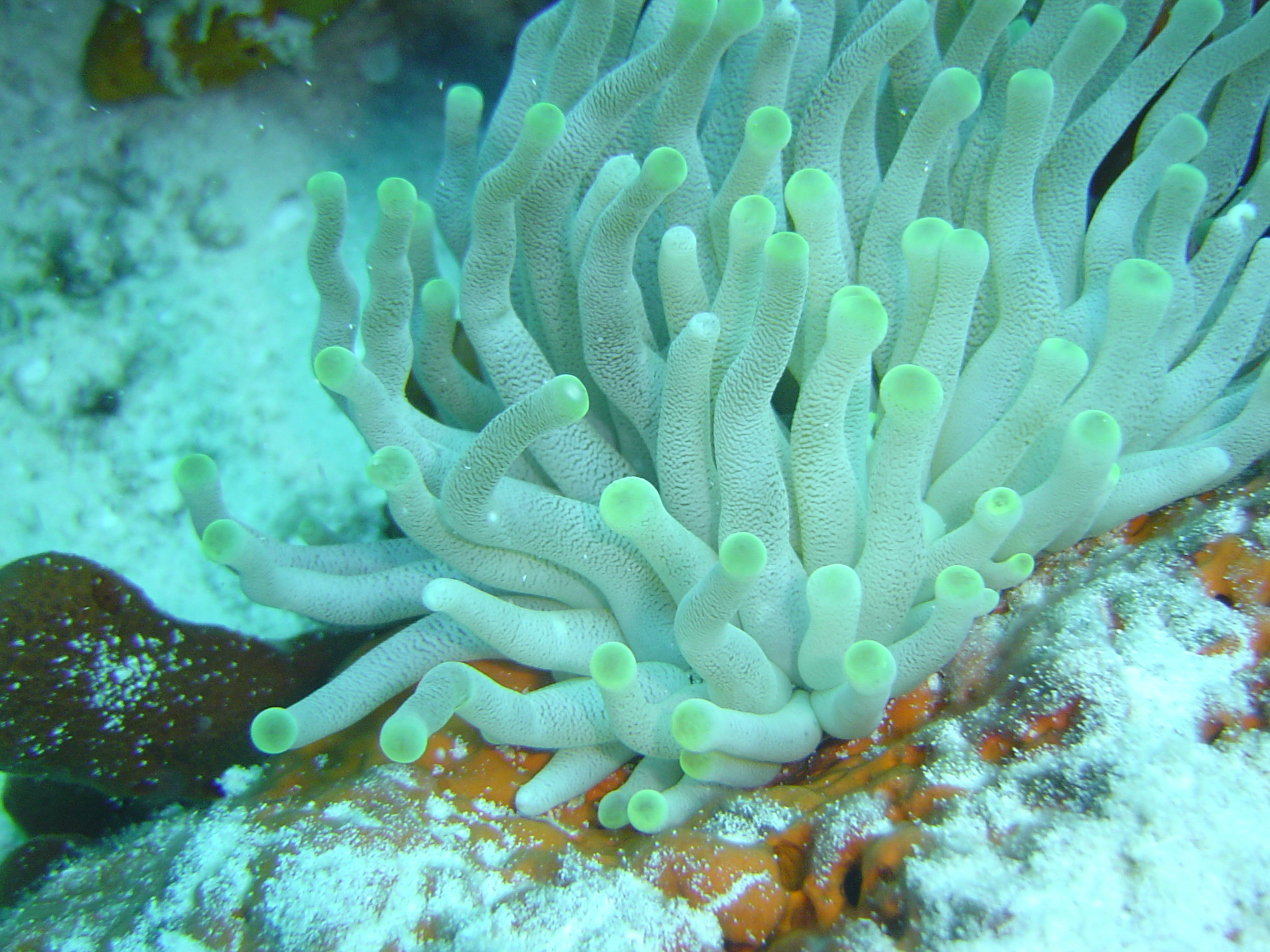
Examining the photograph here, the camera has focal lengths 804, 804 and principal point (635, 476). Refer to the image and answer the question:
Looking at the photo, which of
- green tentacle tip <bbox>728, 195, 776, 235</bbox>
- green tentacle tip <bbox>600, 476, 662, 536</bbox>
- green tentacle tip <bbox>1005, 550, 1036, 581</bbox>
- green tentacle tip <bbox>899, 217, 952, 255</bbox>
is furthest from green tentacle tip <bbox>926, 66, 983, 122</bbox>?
green tentacle tip <bbox>600, 476, 662, 536</bbox>

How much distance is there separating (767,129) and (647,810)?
1283mm

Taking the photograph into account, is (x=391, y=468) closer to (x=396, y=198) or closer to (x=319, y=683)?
(x=396, y=198)

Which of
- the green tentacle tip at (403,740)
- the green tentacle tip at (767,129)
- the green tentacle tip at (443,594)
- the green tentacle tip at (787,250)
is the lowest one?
the green tentacle tip at (403,740)

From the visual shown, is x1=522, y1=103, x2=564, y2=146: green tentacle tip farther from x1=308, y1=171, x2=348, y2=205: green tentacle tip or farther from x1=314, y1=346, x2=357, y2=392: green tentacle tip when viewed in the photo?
x1=314, y1=346, x2=357, y2=392: green tentacle tip

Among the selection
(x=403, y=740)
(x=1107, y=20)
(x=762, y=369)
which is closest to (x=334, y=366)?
(x=403, y=740)

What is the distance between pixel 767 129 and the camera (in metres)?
1.55

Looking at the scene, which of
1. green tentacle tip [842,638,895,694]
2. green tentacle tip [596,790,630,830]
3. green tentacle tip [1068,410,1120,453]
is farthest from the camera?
green tentacle tip [596,790,630,830]

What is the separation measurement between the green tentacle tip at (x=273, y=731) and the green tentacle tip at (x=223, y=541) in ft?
1.05

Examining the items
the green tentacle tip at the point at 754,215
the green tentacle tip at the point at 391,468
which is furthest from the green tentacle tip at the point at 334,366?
the green tentacle tip at the point at 754,215

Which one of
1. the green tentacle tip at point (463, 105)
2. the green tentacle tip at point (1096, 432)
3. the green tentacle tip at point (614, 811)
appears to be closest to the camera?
the green tentacle tip at point (1096, 432)

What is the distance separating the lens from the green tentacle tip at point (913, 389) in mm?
1331

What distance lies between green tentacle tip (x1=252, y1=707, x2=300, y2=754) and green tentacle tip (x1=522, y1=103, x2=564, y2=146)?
1198 millimetres

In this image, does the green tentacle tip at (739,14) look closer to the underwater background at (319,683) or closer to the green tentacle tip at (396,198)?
the green tentacle tip at (396,198)

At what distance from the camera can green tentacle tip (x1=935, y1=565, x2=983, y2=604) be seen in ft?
4.36
